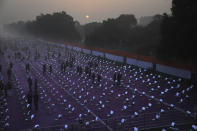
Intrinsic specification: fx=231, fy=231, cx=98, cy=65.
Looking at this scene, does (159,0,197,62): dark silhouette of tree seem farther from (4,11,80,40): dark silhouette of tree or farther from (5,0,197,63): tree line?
(4,11,80,40): dark silhouette of tree

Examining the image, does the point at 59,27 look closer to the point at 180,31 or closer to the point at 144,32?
the point at 144,32

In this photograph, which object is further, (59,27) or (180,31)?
(59,27)

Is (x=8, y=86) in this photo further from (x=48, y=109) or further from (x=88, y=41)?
(x=88, y=41)

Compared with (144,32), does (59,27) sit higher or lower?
higher

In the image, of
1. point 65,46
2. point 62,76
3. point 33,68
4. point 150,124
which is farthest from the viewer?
point 65,46

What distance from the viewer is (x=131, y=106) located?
51.6ft

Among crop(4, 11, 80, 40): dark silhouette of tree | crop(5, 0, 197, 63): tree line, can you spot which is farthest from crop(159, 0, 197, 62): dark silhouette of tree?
crop(4, 11, 80, 40): dark silhouette of tree

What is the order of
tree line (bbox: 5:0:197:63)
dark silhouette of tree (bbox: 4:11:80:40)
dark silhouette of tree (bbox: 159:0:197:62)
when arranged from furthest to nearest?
dark silhouette of tree (bbox: 4:11:80:40) < tree line (bbox: 5:0:197:63) < dark silhouette of tree (bbox: 159:0:197:62)

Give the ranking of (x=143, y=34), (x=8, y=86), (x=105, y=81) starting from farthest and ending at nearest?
(x=143, y=34)
(x=105, y=81)
(x=8, y=86)

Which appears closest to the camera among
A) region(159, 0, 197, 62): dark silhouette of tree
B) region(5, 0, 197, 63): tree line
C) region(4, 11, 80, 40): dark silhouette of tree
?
region(159, 0, 197, 62): dark silhouette of tree

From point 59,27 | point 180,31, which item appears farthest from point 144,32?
point 59,27

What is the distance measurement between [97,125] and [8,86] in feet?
34.1

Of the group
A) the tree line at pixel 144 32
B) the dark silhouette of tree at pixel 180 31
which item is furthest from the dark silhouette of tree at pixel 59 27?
the dark silhouette of tree at pixel 180 31

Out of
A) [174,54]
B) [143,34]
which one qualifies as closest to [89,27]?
[143,34]
